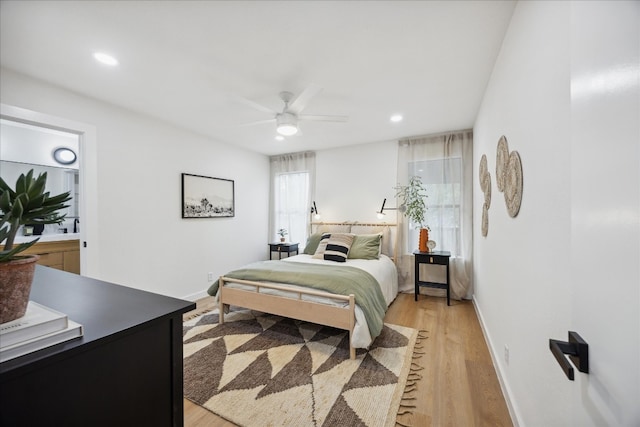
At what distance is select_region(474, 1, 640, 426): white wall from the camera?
0.49 m

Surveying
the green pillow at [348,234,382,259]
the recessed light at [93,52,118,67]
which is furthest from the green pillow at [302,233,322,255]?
the recessed light at [93,52,118,67]

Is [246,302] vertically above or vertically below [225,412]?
above

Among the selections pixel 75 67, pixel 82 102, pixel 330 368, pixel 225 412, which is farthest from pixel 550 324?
pixel 82 102

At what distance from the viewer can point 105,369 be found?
2.42 feet

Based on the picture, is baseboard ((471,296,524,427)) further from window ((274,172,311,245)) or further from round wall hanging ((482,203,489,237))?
window ((274,172,311,245))

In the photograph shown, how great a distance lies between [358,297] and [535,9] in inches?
83.4

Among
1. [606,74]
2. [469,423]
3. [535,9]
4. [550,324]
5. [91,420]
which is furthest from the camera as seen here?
→ [469,423]

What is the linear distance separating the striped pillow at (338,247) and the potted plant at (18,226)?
307 cm

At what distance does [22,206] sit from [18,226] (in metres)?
0.07

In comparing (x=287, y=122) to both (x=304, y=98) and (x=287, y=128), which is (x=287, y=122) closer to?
(x=287, y=128)

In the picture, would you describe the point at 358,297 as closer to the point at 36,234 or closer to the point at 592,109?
the point at 592,109

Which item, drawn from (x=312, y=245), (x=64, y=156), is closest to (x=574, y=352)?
(x=312, y=245)

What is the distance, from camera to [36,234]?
12.1ft

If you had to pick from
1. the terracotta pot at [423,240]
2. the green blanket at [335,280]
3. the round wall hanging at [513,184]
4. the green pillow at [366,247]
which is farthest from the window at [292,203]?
the round wall hanging at [513,184]
